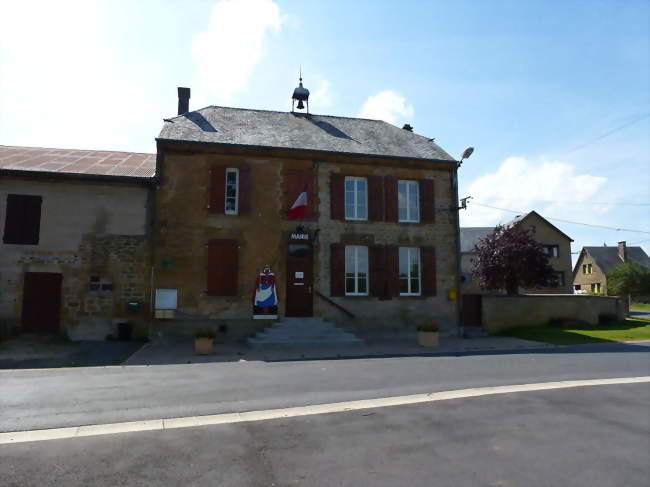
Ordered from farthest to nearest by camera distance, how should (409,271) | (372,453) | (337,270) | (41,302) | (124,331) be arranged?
(409,271), (337,270), (124,331), (41,302), (372,453)

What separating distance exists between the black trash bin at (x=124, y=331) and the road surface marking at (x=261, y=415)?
29.3ft

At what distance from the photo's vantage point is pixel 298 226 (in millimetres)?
14922

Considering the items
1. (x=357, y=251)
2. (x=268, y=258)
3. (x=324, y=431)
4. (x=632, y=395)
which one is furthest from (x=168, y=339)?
(x=632, y=395)

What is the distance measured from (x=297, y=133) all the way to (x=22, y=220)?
9574mm

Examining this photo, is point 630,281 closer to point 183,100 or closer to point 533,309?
point 533,309

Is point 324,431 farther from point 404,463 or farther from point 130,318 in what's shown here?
point 130,318

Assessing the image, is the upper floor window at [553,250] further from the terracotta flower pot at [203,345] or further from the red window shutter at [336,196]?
the terracotta flower pot at [203,345]

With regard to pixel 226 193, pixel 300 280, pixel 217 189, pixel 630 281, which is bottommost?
pixel 300 280

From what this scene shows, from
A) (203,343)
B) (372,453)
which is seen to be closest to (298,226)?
(203,343)

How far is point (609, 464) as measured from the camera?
406 cm

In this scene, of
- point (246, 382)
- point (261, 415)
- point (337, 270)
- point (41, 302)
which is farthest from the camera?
point (337, 270)

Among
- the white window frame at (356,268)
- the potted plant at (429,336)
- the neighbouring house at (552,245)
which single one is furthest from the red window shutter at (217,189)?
the neighbouring house at (552,245)

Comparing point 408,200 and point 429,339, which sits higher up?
point 408,200

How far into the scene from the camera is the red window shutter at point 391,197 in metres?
15.8
